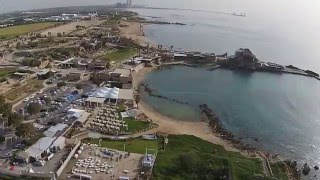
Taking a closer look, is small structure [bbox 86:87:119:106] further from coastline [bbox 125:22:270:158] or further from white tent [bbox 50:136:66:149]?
white tent [bbox 50:136:66:149]

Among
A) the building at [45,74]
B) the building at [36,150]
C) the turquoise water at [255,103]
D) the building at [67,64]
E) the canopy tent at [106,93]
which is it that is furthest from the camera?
the building at [67,64]

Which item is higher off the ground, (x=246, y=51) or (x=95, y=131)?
(x=246, y=51)

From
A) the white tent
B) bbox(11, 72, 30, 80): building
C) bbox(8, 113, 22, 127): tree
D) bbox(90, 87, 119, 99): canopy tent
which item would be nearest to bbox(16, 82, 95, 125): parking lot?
bbox(90, 87, 119, 99): canopy tent

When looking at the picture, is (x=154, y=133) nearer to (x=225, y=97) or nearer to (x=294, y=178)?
(x=294, y=178)

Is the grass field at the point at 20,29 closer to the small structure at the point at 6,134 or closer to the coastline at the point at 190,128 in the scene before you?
the coastline at the point at 190,128

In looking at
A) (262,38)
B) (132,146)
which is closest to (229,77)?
(132,146)

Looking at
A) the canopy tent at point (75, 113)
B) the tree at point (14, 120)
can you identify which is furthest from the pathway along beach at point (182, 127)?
the tree at point (14, 120)
